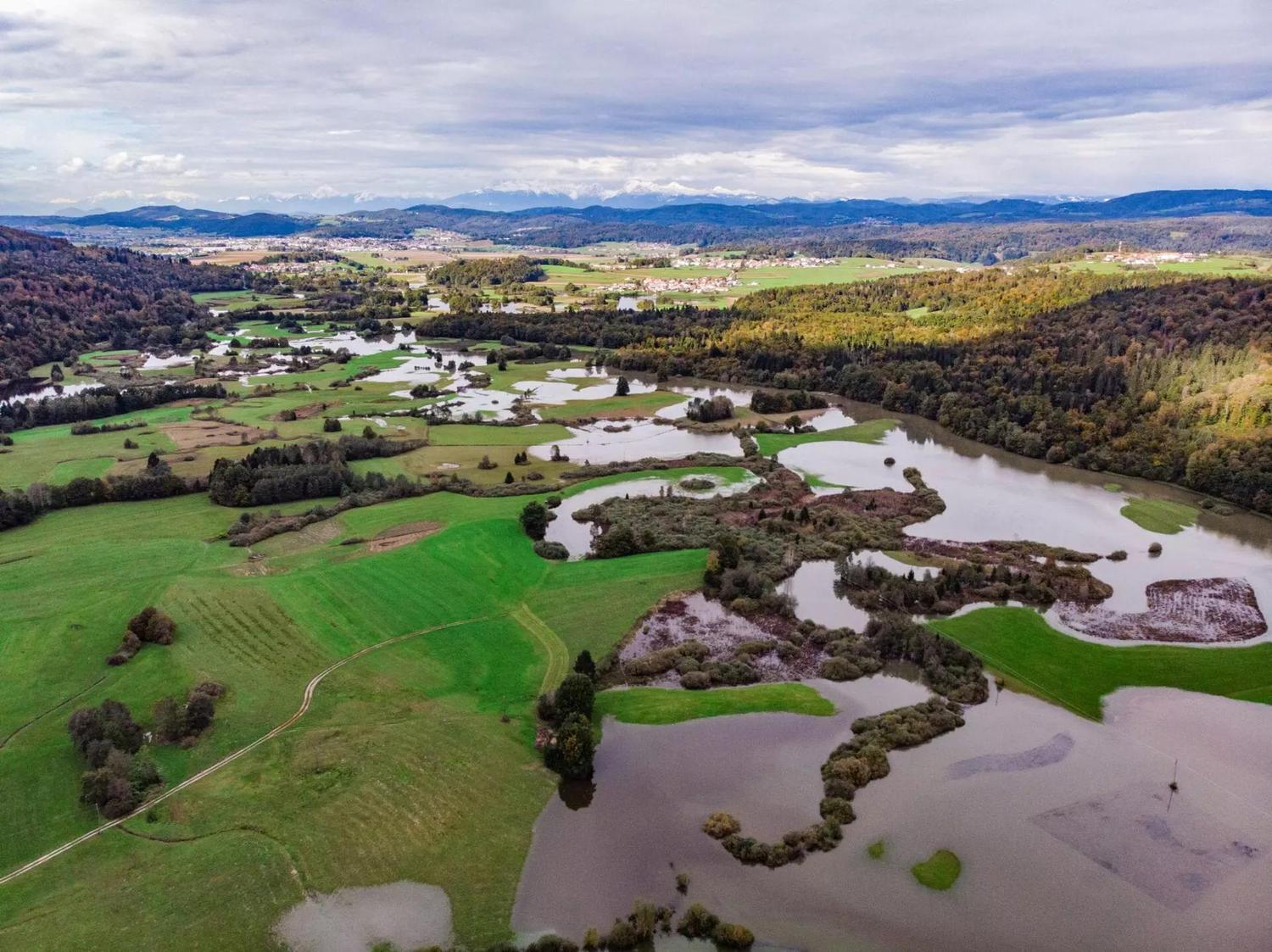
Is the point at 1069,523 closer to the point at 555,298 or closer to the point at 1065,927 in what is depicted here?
the point at 1065,927

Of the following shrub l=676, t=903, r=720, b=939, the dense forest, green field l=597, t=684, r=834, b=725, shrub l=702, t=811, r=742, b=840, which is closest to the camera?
shrub l=676, t=903, r=720, b=939

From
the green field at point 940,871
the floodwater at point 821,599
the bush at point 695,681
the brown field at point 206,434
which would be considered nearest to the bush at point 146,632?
the bush at point 695,681

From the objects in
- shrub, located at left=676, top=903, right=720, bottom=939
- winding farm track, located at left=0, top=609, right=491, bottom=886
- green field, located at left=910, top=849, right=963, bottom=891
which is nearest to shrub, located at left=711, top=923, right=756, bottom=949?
shrub, located at left=676, top=903, right=720, bottom=939

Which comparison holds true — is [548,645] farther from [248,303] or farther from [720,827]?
[248,303]

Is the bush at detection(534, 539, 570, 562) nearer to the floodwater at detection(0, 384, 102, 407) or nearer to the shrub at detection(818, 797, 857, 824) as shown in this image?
the shrub at detection(818, 797, 857, 824)

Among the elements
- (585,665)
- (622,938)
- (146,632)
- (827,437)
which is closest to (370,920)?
(622,938)

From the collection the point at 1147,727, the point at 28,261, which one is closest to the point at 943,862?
the point at 1147,727
